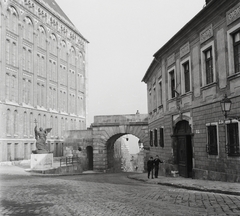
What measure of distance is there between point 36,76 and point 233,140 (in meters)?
38.3

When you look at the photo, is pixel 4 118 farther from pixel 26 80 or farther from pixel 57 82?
pixel 57 82

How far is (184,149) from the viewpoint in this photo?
19.1m

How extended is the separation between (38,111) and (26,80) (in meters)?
4.95

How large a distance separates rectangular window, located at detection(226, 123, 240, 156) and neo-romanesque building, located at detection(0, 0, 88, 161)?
3019 centimetres

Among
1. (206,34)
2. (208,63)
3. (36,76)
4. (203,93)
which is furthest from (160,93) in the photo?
(36,76)

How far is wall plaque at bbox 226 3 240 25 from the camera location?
13258 millimetres

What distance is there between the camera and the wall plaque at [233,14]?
13.3 meters

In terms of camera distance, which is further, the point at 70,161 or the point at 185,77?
the point at 70,161

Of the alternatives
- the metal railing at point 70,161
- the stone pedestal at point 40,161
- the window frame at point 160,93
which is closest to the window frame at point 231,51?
the window frame at point 160,93

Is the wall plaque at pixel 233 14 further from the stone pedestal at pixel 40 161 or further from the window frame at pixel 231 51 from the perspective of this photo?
the stone pedestal at pixel 40 161

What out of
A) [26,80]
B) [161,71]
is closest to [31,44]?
[26,80]

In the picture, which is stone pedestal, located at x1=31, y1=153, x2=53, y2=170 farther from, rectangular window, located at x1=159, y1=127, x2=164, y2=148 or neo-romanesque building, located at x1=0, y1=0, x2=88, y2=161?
neo-romanesque building, located at x1=0, y1=0, x2=88, y2=161

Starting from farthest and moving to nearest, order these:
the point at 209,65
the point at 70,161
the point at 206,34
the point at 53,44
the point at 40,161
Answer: the point at 53,44 → the point at 70,161 → the point at 40,161 → the point at 209,65 → the point at 206,34

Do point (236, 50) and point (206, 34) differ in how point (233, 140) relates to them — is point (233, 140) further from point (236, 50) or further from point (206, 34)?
point (206, 34)
